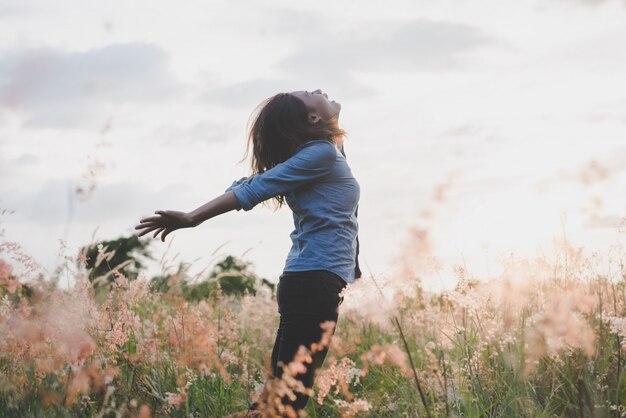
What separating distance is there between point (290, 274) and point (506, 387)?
1.25 m

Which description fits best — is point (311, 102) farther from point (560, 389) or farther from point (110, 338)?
point (560, 389)

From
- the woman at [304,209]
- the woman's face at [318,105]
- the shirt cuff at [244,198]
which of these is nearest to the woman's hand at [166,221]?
the woman at [304,209]

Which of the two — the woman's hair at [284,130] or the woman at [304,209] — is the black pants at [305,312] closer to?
the woman at [304,209]

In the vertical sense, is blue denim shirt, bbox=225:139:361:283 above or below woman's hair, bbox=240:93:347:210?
below

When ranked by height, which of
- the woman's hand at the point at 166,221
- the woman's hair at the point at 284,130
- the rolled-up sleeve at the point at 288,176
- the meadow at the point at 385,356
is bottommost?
the meadow at the point at 385,356

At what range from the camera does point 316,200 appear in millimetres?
3506

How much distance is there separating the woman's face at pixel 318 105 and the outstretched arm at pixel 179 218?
2.68 ft

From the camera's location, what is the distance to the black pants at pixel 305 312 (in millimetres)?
3271

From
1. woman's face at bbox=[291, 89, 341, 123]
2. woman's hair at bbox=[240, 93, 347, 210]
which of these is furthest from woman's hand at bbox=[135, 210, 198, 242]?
woman's face at bbox=[291, 89, 341, 123]

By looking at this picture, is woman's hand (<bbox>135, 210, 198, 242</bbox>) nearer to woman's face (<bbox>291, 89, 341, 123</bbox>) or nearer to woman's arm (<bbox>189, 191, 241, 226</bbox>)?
woman's arm (<bbox>189, 191, 241, 226</bbox>)

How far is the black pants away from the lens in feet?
10.7

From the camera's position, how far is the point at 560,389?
3.39m

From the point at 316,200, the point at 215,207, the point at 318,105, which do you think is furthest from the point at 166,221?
the point at 318,105

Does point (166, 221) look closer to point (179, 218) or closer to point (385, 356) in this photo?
point (179, 218)
